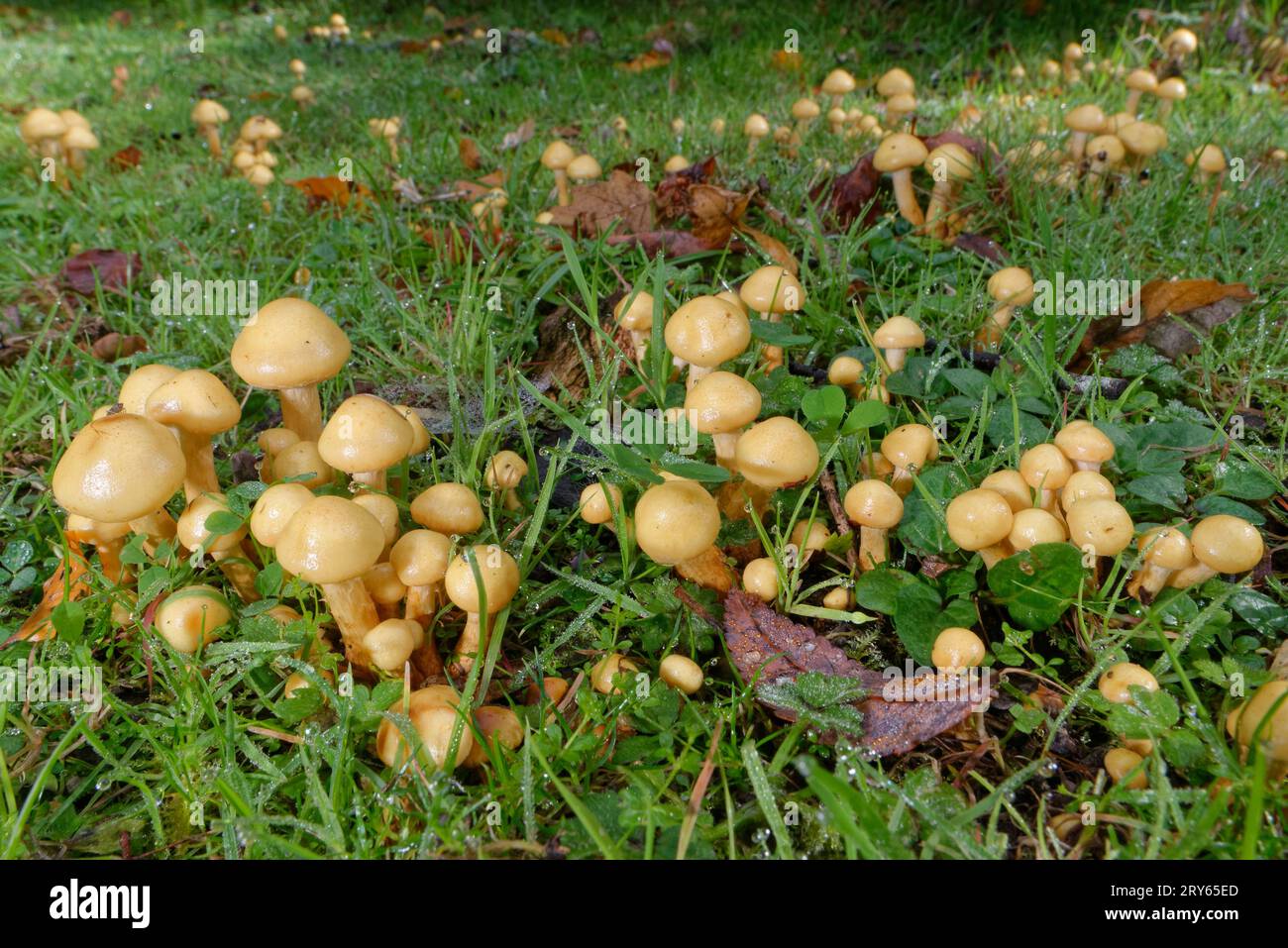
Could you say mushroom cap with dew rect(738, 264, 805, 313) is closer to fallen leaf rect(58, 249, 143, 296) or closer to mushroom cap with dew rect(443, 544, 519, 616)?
mushroom cap with dew rect(443, 544, 519, 616)

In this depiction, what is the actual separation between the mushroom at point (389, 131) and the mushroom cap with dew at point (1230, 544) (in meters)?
Result: 4.05

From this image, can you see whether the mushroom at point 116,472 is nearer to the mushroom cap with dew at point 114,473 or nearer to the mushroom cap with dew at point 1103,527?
the mushroom cap with dew at point 114,473

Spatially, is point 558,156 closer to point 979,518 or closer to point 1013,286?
point 1013,286

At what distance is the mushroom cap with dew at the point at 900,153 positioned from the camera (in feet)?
11.2

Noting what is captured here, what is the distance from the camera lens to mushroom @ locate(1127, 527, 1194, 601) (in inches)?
75.8

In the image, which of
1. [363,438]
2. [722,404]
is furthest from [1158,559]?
[363,438]

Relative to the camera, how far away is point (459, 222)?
3762mm

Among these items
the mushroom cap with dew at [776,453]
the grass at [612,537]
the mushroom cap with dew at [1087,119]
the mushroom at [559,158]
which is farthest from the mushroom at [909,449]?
the mushroom cap with dew at [1087,119]

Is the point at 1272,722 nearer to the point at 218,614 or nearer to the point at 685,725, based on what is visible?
the point at 685,725

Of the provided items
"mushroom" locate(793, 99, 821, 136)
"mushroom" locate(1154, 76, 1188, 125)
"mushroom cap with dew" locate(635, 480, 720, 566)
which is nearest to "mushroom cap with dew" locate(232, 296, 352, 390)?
"mushroom cap with dew" locate(635, 480, 720, 566)

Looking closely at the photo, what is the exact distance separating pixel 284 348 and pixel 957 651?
1.63m
